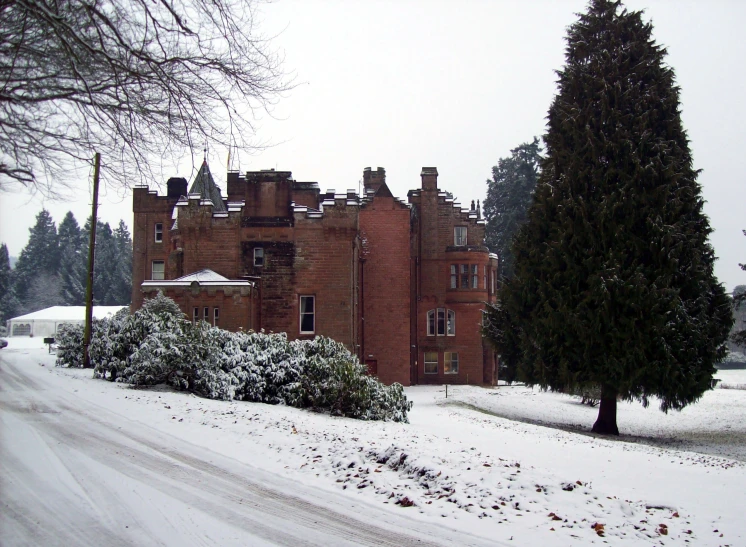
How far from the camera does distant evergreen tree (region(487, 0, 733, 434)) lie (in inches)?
904

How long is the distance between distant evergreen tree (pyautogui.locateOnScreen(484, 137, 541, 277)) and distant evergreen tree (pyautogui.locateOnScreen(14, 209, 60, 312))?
42301 millimetres

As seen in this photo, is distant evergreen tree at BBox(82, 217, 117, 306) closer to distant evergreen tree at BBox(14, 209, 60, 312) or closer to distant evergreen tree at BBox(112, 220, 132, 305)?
distant evergreen tree at BBox(112, 220, 132, 305)

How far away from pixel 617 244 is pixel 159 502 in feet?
63.2

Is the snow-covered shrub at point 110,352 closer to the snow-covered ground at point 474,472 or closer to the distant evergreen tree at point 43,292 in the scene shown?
the snow-covered ground at point 474,472

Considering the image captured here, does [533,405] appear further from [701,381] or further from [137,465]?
[137,465]

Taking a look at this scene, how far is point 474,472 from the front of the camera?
397 inches

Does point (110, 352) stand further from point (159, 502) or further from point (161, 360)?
point (159, 502)

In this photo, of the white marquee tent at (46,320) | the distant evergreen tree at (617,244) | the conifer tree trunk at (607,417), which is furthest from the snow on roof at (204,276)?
the conifer tree trunk at (607,417)

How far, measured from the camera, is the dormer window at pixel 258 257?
106 ft

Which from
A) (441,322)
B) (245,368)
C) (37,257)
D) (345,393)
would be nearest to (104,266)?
(37,257)

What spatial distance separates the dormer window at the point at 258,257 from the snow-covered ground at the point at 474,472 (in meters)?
13.3

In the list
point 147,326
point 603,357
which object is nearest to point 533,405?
point 603,357

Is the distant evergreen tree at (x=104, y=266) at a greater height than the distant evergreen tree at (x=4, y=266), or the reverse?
the distant evergreen tree at (x=104, y=266)

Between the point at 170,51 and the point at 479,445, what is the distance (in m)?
9.24
